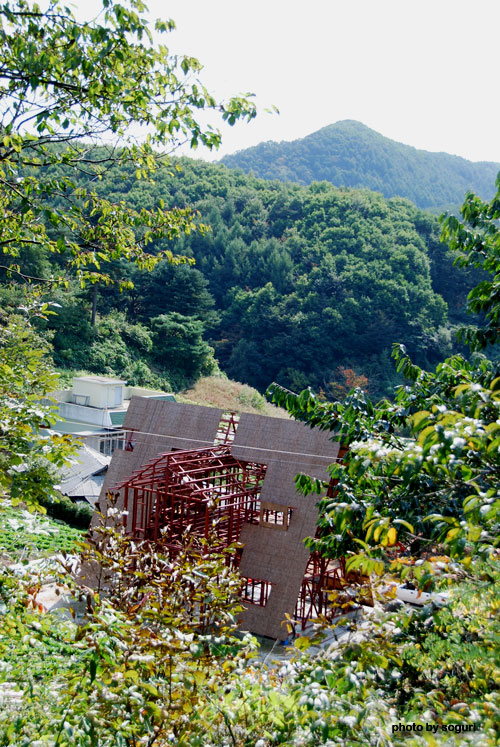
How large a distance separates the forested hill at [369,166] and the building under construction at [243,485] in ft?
355

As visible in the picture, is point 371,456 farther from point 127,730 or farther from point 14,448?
point 14,448

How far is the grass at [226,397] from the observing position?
3681 cm

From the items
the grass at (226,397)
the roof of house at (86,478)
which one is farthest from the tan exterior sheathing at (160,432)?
the grass at (226,397)

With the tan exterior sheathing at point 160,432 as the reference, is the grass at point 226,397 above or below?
below

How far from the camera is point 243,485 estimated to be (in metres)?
11.7

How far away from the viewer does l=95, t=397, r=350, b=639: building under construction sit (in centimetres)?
1010

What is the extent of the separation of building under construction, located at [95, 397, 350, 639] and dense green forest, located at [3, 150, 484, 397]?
2017cm

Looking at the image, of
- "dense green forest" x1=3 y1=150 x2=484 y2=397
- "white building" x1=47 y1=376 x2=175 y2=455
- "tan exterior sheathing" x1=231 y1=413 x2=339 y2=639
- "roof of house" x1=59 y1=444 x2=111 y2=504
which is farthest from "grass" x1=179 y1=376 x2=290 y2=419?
"tan exterior sheathing" x1=231 y1=413 x2=339 y2=639

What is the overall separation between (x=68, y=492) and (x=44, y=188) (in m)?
13.1

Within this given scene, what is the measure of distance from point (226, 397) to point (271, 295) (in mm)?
11081

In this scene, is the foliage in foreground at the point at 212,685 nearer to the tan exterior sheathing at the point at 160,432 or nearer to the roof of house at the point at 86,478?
the tan exterior sheathing at the point at 160,432

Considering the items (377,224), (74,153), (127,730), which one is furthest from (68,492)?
(377,224)

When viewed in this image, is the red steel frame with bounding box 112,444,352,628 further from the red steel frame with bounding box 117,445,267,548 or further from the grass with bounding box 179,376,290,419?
the grass with bounding box 179,376,290,419

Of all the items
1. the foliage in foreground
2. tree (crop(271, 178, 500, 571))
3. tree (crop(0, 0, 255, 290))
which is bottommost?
A: the foliage in foreground
